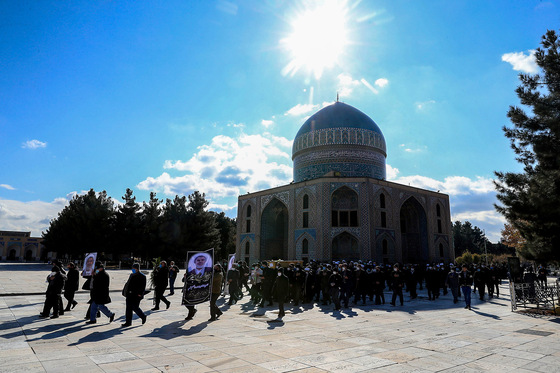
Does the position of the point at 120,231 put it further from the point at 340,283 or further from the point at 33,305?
the point at 340,283

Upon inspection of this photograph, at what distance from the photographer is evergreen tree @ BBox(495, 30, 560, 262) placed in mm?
10086

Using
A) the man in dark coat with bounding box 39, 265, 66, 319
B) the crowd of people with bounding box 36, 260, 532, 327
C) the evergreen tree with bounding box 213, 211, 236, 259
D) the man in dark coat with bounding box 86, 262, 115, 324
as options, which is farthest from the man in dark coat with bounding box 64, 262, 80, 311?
the evergreen tree with bounding box 213, 211, 236, 259

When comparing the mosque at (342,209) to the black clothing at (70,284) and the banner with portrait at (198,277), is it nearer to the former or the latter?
the banner with portrait at (198,277)

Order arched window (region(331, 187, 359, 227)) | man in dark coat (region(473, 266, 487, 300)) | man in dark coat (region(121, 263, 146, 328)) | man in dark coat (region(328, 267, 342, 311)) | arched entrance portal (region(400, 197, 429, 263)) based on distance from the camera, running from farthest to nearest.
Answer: arched entrance portal (region(400, 197, 429, 263)) → arched window (region(331, 187, 359, 227)) → man in dark coat (region(473, 266, 487, 300)) → man in dark coat (region(328, 267, 342, 311)) → man in dark coat (region(121, 263, 146, 328))

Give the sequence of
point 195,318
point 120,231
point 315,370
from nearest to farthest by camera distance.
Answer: point 315,370
point 195,318
point 120,231

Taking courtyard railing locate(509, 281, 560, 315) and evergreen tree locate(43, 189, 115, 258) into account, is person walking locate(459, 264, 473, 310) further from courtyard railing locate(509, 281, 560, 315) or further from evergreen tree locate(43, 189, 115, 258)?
evergreen tree locate(43, 189, 115, 258)

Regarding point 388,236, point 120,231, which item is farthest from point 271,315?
point 120,231

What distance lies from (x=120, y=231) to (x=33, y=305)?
102 feet

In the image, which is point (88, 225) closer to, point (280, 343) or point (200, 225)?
point (200, 225)

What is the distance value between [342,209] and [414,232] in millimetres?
8733

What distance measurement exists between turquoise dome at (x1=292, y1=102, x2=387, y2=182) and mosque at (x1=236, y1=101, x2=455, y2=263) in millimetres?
94

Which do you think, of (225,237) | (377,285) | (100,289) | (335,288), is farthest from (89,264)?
(225,237)

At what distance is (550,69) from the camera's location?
34.5ft


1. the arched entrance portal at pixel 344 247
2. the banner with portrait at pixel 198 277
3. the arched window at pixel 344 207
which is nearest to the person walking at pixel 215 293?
the banner with portrait at pixel 198 277
